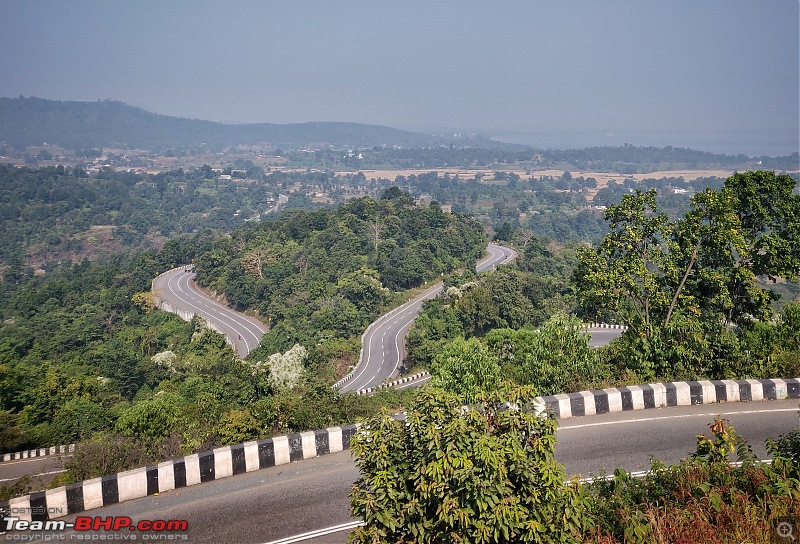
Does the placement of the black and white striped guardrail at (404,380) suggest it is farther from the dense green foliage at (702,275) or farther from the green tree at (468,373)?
the dense green foliage at (702,275)

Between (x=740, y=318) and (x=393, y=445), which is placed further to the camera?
(x=740, y=318)

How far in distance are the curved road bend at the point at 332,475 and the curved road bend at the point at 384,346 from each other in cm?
2931

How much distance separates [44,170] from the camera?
18625cm

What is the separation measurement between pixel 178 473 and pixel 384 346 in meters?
38.7

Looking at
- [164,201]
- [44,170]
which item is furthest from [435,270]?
[44,170]

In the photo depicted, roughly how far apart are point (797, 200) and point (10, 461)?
2016cm

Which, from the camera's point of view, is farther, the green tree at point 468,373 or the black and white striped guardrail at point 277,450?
the green tree at point 468,373

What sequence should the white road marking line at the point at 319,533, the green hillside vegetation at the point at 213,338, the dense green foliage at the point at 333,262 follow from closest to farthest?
the white road marking line at the point at 319,533, the green hillside vegetation at the point at 213,338, the dense green foliage at the point at 333,262

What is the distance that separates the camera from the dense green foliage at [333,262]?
52.2 metres

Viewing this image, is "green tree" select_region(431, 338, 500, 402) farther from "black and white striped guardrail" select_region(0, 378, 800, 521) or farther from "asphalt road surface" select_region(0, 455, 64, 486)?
"asphalt road surface" select_region(0, 455, 64, 486)

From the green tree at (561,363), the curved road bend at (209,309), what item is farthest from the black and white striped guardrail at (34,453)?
the curved road bend at (209,309)

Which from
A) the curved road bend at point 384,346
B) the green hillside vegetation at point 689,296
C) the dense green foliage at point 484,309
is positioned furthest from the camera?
the dense green foliage at point 484,309

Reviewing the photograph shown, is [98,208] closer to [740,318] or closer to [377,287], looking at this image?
[377,287]

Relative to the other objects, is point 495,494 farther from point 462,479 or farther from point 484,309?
point 484,309
